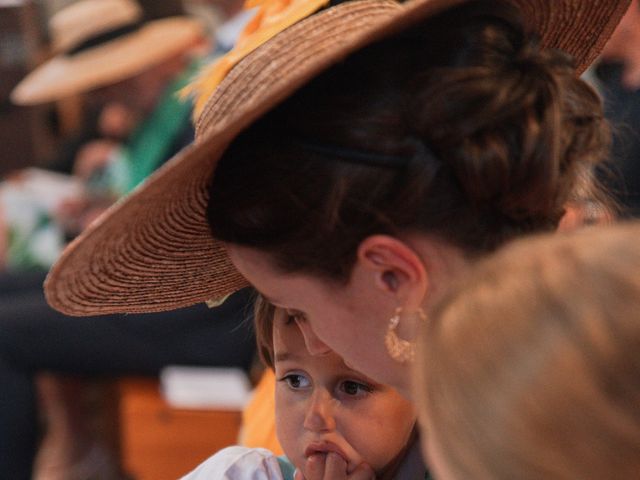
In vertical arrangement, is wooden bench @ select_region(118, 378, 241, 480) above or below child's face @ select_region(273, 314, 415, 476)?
below

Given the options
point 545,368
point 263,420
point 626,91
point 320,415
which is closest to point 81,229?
point 626,91

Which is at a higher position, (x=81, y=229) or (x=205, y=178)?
(x=205, y=178)

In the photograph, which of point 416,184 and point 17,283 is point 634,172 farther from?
point 17,283

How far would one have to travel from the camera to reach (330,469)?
3.41ft

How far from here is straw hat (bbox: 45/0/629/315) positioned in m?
0.81

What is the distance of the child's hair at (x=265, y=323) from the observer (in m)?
1.12

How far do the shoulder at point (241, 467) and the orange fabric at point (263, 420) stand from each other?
0.20 m

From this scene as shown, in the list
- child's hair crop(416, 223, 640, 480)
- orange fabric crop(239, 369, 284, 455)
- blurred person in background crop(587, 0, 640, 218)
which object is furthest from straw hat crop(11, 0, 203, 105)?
child's hair crop(416, 223, 640, 480)

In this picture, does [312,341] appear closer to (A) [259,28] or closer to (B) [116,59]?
(A) [259,28]

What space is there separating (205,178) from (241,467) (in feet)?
1.06

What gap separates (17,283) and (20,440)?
1.28 ft

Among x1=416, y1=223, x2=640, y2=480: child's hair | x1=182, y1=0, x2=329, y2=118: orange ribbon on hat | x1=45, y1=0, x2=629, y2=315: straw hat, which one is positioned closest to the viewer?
x1=416, y1=223, x2=640, y2=480: child's hair

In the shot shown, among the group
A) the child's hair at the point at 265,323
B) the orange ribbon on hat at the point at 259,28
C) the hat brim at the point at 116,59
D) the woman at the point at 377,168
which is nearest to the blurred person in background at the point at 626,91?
the orange ribbon on hat at the point at 259,28

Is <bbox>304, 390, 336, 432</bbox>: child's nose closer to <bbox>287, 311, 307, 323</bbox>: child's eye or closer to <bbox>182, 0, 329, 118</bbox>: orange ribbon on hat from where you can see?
<bbox>287, 311, 307, 323</bbox>: child's eye
